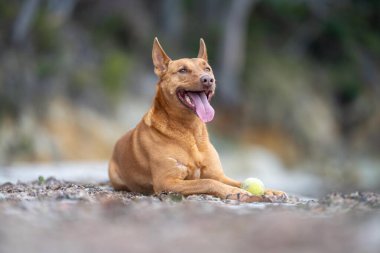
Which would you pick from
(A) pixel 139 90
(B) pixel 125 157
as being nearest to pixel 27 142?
(A) pixel 139 90

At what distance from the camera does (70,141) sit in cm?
2441

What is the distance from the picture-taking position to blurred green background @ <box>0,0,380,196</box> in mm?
24797

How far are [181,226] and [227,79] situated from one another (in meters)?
25.0

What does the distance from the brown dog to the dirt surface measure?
4.77 ft

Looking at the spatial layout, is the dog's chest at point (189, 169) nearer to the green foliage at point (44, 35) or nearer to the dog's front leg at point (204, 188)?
the dog's front leg at point (204, 188)

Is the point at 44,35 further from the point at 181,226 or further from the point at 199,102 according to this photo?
the point at 181,226

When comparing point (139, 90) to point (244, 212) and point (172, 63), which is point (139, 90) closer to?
point (172, 63)

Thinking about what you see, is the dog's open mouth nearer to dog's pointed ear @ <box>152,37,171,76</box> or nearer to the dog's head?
the dog's head

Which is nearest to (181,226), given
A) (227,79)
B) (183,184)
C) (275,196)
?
(183,184)

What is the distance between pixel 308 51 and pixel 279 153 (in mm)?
7614

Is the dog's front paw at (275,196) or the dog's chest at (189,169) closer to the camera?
the dog's front paw at (275,196)

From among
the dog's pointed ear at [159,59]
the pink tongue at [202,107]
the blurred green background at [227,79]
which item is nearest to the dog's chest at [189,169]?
the pink tongue at [202,107]

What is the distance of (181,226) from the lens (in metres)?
5.60

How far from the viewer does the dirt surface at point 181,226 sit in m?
4.92
